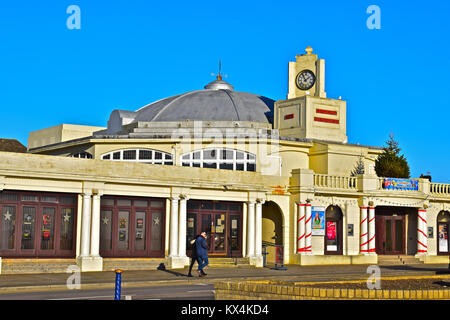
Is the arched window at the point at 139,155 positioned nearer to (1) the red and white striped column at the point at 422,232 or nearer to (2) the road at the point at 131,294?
(1) the red and white striped column at the point at 422,232

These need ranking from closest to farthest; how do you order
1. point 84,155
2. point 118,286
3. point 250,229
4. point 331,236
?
point 118,286 → point 250,229 → point 331,236 → point 84,155

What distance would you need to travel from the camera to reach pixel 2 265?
27266 mm

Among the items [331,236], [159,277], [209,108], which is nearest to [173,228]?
[159,277]

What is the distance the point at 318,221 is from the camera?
1497 inches

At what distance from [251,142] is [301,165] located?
13.1ft

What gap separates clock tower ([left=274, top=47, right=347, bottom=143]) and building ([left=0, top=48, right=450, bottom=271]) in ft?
0.26

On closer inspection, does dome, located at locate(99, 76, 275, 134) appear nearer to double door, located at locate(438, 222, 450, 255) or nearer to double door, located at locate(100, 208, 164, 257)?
double door, located at locate(438, 222, 450, 255)

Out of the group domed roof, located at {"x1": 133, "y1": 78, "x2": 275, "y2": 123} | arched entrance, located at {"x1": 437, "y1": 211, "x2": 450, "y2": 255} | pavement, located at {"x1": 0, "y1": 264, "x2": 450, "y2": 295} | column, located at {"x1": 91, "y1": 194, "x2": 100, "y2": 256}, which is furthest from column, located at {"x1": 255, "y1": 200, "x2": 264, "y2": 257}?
domed roof, located at {"x1": 133, "y1": 78, "x2": 275, "y2": 123}

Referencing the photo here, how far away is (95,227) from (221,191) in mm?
7006

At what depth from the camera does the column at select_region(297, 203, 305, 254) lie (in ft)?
122

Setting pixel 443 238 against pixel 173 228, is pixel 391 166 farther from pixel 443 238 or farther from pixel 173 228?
pixel 173 228

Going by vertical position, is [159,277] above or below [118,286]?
below

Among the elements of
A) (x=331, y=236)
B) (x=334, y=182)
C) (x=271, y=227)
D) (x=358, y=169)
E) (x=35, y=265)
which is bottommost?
(x=35, y=265)
